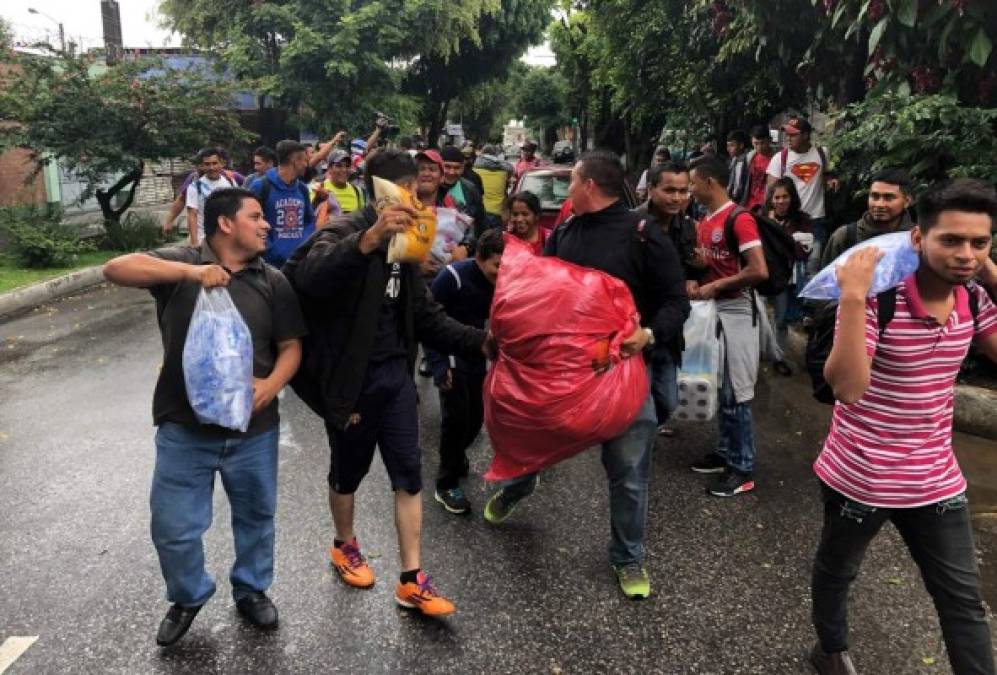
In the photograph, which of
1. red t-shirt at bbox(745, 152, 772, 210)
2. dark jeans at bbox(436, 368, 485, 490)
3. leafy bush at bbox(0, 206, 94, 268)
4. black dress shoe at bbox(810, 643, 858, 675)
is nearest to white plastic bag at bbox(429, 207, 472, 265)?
dark jeans at bbox(436, 368, 485, 490)

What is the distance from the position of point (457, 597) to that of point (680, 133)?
1173cm

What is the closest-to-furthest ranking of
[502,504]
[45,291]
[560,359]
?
[560,359] < [502,504] < [45,291]

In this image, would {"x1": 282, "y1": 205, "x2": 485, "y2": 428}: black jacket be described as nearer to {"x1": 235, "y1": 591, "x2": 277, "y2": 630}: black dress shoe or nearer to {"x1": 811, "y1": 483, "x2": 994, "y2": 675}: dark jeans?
{"x1": 235, "y1": 591, "x2": 277, "y2": 630}: black dress shoe

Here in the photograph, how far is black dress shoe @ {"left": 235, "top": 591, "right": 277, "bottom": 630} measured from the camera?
2.97 meters

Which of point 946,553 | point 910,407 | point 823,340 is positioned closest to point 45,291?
point 823,340

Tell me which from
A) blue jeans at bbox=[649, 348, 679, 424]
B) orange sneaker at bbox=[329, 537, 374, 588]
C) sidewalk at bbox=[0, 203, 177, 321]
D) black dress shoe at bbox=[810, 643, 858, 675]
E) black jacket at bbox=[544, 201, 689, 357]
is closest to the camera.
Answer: black dress shoe at bbox=[810, 643, 858, 675]

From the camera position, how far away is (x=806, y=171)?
7.51 metres

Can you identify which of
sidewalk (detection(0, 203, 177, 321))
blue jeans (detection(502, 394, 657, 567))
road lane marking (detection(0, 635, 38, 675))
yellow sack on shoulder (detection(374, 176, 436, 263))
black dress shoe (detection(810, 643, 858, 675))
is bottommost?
sidewalk (detection(0, 203, 177, 321))

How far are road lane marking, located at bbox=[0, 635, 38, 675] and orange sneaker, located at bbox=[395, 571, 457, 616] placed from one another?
1344mm

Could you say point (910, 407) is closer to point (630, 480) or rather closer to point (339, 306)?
point (630, 480)

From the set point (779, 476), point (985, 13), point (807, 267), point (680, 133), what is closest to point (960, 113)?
point (985, 13)

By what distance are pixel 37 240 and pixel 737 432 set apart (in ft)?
32.9

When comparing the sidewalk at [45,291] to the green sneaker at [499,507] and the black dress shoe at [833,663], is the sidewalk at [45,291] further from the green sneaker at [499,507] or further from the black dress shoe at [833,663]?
the black dress shoe at [833,663]

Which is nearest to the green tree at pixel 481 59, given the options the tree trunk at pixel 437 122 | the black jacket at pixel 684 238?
the tree trunk at pixel 437 122
